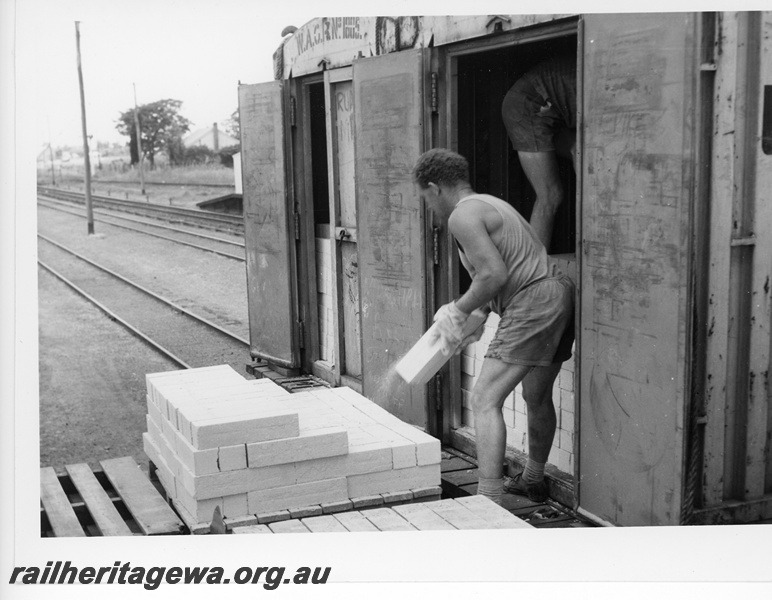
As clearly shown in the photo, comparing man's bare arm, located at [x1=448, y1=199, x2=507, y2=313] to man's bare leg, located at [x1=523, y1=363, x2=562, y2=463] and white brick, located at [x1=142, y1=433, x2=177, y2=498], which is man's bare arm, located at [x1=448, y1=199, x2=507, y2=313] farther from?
white brick, located at [x1=142, y1=433, x2=177, y2=498]

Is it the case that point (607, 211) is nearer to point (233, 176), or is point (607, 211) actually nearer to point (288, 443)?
point (288, 443)

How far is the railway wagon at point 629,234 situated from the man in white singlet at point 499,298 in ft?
0.95

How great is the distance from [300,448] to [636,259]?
6.07ft

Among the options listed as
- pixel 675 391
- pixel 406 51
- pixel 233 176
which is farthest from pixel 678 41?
pixel 233 176

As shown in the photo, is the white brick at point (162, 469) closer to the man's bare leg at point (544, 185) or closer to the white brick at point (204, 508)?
the white brick at point (204, 508)

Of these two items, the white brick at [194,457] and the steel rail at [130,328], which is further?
the steel rail at [130,328]

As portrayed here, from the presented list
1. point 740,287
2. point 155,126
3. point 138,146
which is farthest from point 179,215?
point 740,287

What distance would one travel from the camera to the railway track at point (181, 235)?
13795mm

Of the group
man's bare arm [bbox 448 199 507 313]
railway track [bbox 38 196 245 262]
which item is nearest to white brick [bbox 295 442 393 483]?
man's bare arm [bbox 448 199 507 313]

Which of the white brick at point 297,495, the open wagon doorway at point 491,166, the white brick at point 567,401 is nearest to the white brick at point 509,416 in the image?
the open wagon doorway at point 491,166

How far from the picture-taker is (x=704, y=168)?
153 inches

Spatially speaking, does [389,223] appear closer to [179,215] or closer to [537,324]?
[537,324]

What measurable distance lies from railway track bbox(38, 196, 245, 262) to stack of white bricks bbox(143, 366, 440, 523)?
8.28 m

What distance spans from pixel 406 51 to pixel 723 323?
268 cm
